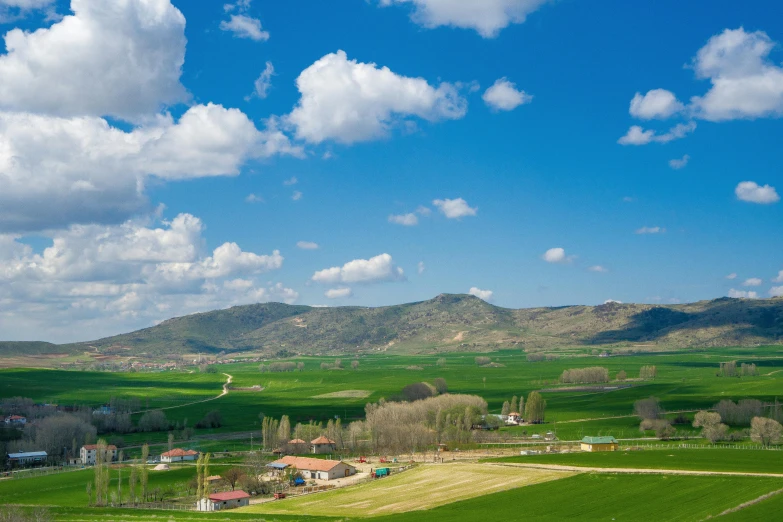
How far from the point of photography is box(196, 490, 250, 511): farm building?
77.2m

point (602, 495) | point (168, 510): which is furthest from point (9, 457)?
point (602, 495)

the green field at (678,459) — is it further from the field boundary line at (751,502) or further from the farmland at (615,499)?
the field boundary line at (751,502)

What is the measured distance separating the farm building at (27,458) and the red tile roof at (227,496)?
171 ft

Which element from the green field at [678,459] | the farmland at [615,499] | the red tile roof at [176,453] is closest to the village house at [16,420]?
the red tile roof at [176,453]

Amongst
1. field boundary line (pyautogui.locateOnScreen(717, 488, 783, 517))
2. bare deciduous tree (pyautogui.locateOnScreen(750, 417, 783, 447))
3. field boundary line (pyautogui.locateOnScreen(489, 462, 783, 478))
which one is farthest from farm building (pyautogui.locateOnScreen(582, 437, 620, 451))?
field boundary line (pyautogui.locateOnScreen(717, 488, 783, 517))

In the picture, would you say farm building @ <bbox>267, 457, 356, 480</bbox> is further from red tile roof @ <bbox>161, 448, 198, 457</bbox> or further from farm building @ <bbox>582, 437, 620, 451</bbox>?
farm building @ <bbox>582, 437, 620, 451</bbox>

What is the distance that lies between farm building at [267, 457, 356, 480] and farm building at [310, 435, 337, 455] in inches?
796

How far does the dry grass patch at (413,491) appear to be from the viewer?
6950 centimetres

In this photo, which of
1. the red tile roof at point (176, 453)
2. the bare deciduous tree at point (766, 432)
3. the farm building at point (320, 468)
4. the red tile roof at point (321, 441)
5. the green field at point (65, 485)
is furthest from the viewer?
the red tile roof at point (321, 441)

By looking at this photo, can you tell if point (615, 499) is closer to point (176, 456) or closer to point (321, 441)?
point (321, 441)

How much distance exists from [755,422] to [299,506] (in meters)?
72.1

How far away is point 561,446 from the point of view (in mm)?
112875

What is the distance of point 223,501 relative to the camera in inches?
3076

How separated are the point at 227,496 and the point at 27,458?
55.6 metres
